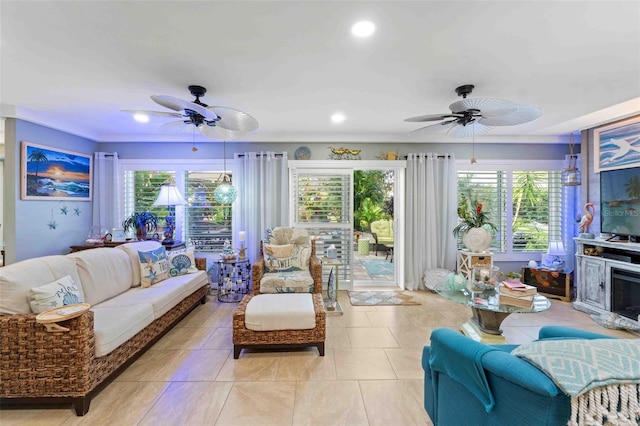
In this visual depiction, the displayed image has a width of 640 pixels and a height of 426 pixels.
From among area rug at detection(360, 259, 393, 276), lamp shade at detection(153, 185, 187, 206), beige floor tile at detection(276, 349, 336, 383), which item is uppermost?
lamp shade at detection(153, 185, 187, 206)

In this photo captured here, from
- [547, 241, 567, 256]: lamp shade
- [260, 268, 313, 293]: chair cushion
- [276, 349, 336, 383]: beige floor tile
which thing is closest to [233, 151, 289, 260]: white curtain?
[260, 268, 313, 293]: chair cushion

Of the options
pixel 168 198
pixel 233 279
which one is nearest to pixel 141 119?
pixel 168 198

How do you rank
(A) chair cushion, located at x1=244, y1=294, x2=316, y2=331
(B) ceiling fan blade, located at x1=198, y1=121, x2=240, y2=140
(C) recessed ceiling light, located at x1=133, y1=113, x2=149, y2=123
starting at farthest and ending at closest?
(C) recessed ceiling light, located at x1=133, y1=113, x2=149, y2=123, (B) ceiling fan blade, located at x1=198, y1=121, x2=240, y2=140, (A) chair cushion, located at x1=244, y1=294, x2=316, y2=331

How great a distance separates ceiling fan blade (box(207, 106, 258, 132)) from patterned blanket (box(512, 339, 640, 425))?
259 centimetres

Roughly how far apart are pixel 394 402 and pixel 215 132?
310 cm

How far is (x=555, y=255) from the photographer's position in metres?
4.82

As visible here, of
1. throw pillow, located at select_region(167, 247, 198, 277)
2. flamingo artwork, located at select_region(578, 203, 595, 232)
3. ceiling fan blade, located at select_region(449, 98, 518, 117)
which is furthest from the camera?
flamingo artwork, located at select_region(578, 203, 595, 232)

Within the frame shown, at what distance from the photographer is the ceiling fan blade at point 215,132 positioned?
10.5 ft

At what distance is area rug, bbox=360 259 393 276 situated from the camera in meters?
6.44

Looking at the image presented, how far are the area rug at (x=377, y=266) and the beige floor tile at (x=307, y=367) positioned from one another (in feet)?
11.8

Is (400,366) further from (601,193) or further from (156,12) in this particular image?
(601,193)

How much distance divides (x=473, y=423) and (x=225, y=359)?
220cm

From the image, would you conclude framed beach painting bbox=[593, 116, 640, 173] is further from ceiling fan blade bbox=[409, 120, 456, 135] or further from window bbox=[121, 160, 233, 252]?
window bbox=[121, 160, 233, 252]

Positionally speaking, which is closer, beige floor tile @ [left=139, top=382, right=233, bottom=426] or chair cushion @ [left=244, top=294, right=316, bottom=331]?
beige floor tile @ [left=139, top=382, right=233, bottom=426]
